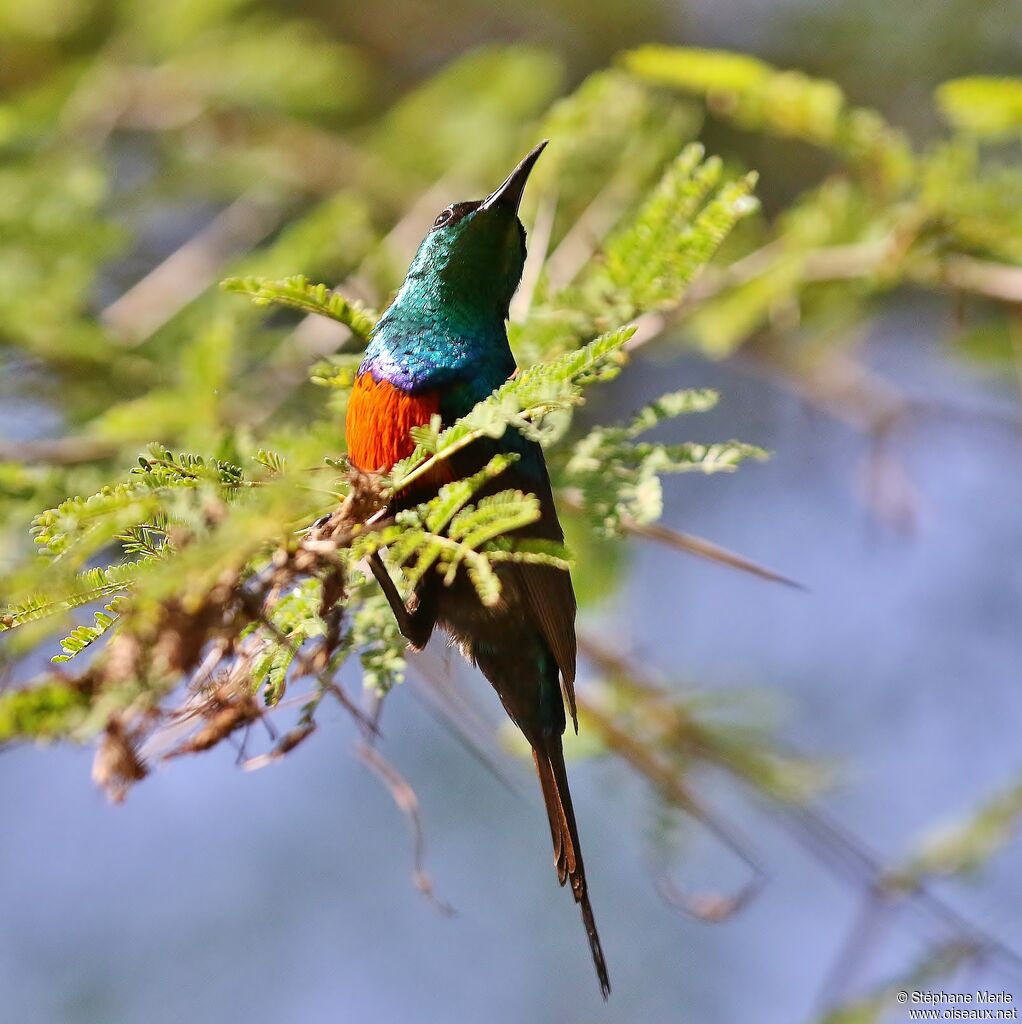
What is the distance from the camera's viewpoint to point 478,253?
2953mm

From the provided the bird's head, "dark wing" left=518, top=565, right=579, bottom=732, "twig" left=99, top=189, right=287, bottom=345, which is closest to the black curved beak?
the bird's head

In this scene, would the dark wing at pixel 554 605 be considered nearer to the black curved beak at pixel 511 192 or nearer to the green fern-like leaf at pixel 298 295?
the green fern-like leaf at pixel 298 295

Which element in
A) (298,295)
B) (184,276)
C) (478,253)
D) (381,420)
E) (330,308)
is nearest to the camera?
(298,295)

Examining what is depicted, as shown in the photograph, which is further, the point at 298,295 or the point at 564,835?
the point at 564,835

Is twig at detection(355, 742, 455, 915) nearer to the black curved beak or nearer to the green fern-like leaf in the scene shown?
the green fern-like leaf

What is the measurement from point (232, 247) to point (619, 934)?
4.09 meters

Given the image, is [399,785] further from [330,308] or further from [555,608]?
[330,308]

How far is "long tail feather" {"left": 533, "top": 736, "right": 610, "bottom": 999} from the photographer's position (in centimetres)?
246

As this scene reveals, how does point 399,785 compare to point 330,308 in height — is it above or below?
below

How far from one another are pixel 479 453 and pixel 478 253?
0.76 meters

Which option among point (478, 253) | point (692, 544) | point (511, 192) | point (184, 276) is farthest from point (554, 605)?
point (184, 276)

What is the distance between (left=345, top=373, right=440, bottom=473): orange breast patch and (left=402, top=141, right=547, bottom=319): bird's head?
43 cm

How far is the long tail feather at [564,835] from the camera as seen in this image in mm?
2463

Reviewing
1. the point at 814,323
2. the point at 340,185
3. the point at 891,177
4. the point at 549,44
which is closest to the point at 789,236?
the point at 891,177
